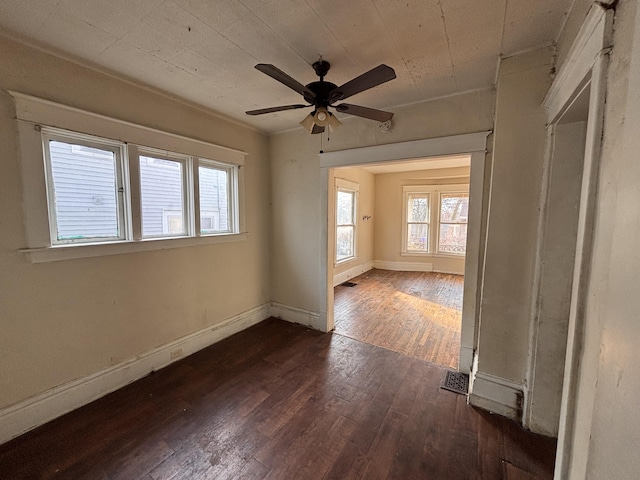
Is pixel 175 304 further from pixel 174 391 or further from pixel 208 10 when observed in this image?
pixel 208 10

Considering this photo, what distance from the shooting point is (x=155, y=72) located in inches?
79.4

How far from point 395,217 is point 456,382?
16.2ft

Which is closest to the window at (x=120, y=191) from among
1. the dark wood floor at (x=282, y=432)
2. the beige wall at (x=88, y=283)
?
the beige wall at (x=88, y=283)

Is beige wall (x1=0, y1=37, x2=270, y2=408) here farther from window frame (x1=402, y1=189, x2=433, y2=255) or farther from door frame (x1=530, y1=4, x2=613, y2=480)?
window frame (x1=402, y1=189, x2=433, y2=255)

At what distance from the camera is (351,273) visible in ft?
19.4

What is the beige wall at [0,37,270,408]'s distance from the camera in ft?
5.47

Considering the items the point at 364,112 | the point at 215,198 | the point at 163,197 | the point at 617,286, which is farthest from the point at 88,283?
the point at 617,286

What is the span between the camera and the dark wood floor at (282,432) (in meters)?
1.51

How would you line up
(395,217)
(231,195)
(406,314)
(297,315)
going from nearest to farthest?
(231,195), (297,315), (406,314), (395,217)

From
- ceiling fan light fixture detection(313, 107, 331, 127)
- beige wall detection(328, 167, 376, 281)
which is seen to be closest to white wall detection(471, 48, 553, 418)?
ceiling fan light fixture detection(313, 107, 331, 127)

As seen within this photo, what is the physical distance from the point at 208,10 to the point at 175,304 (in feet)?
7.76

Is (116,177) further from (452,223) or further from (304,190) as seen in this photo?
(452,223)

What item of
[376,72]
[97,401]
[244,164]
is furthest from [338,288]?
[376,72]

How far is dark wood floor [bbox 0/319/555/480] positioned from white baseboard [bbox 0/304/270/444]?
0.07m
